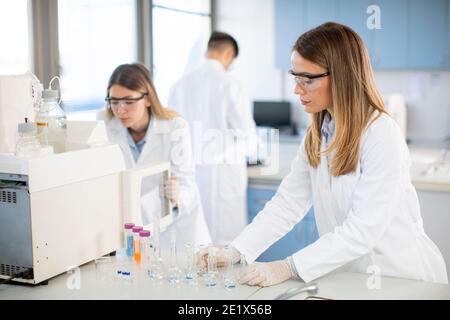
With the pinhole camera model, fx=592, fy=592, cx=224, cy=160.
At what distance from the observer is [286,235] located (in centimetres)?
328

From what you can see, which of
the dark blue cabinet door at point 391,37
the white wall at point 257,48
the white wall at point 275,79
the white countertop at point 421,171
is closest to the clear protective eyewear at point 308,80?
the white countertop at point 421,171

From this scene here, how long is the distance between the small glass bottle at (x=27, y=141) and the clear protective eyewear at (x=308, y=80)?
0.71 m

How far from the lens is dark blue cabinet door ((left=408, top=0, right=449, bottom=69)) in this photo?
405cm

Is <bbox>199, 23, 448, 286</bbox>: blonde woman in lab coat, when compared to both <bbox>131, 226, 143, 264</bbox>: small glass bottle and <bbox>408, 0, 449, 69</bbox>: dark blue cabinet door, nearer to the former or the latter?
<bbox>131, 226, 143, 264</bbox>: small glass bottle

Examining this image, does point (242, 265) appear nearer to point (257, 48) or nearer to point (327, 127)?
point (327, 127)

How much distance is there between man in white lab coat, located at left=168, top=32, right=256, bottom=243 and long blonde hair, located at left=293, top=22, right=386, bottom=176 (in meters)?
1.82

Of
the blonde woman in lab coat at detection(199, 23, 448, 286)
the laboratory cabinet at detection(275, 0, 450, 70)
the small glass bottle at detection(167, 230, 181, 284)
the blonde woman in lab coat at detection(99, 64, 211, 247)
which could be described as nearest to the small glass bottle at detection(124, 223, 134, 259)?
the small glass bottle at detection(167, 230, 181, 284)

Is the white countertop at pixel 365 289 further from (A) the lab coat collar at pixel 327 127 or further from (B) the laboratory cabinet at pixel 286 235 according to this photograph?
(B) the laboratory cabinet at pixel 286 235

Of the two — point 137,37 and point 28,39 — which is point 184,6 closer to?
point 137,37

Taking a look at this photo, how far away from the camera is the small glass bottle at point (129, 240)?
1.73 metres

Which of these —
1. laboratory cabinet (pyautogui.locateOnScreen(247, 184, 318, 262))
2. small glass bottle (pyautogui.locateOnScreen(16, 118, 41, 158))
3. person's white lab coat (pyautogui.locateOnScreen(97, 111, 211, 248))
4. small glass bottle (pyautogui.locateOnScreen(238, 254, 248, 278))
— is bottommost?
laboratory cabinet (pyautogui.locateOnScreen(247, 184, 318, 262))

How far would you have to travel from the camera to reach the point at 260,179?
3.36m
